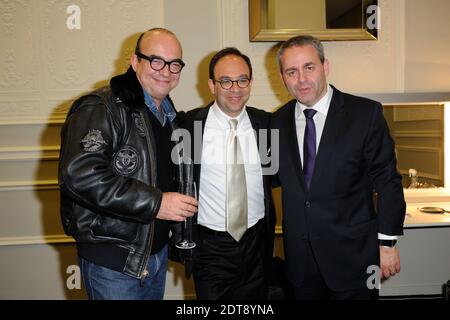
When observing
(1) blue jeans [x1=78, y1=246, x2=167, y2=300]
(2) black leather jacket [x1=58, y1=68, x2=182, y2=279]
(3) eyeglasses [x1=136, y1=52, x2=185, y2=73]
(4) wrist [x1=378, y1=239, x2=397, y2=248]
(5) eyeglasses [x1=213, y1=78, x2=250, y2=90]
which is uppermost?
(3) eyeglasses [x1=136, y1=52, x2=185, y2=73]

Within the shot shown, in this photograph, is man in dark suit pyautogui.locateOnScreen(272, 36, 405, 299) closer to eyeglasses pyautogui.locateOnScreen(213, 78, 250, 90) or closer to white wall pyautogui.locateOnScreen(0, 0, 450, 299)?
eyeglasses pyautogui.locateOnScreen(213, 78, 250, 90)

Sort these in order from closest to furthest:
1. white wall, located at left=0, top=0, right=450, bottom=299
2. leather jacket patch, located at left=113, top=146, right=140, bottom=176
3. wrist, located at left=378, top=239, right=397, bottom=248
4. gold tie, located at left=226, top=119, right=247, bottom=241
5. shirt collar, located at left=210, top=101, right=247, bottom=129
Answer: leather jacket patch, located at left=113, top=146, right=140, bottom=176 < wrist, located at left=378, top=239, right=397, bottom=248 < gold tie, located at left=226, top=119, right=247, bottom=241 < shirt collar, located at left=210, top=101, right=247, bottom=129 < white wall, located at left=0, top=0, right=450, bottom=299

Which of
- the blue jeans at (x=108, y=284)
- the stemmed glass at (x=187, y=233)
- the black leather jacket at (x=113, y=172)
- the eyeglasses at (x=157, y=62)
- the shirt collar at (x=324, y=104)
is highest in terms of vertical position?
the eyeglasses at (x=157, y=62)

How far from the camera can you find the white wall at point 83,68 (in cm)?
287

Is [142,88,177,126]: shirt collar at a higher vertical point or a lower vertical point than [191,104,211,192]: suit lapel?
higher

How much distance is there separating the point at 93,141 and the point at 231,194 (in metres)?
0.86

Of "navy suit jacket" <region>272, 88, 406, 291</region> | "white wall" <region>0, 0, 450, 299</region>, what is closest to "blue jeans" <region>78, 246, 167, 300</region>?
"navy suit jacket" <region>272, 88, 406, 291</region>

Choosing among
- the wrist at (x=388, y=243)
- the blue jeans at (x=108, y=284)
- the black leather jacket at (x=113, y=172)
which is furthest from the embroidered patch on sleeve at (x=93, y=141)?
the wrist at (x=388, y=243)

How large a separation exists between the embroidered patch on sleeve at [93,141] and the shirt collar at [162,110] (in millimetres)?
334

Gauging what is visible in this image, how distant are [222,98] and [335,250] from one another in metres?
1.01

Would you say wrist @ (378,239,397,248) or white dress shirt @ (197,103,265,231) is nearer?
wrist @ (378,239,397,248)

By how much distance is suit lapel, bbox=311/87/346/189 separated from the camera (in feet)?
5.92

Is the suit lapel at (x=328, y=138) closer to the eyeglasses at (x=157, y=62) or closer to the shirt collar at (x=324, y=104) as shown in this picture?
the shirt collar at (x=324, y=104)

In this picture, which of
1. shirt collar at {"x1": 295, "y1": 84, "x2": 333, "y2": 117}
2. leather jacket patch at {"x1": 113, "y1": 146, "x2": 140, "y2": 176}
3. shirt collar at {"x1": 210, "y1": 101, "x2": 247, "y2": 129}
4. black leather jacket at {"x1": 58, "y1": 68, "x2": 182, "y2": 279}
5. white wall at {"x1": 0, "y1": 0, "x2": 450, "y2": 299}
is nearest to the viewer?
black leather jacket at {"x1": 58, "y1": 68, "x2": 182, "y2": 279}
